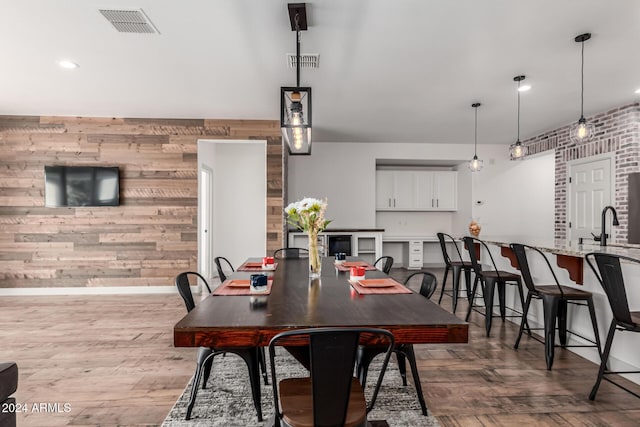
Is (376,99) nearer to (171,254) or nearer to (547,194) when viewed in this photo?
(171,254)

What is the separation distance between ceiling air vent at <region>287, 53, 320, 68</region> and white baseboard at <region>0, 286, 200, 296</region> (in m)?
3.70

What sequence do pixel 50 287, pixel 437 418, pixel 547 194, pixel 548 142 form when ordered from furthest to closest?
pixel 547 194, pixel 548 142, pixel 50 287, pixel 437 418

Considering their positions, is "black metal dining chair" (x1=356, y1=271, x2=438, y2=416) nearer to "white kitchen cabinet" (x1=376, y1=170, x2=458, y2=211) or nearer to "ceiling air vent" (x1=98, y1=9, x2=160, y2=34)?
"ceiling air vent" (x1=98, y1=9, x2=160, y2=34)

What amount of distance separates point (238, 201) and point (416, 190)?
382cm

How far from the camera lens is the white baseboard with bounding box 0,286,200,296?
5.39m

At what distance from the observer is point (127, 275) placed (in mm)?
5496

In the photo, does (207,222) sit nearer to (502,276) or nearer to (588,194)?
(502,276)

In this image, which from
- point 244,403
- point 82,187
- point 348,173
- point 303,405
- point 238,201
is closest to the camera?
point 303,405

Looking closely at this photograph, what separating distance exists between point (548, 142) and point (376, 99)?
3.73m

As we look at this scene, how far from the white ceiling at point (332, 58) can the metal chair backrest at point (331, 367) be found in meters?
2.28

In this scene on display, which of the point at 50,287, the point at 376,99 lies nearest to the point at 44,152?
the point at 50,287

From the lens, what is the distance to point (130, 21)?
279cm

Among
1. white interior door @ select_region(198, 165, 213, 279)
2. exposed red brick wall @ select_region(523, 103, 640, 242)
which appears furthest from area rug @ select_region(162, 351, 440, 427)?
exposed red brick wall @ select_region(523, 103, 640, 242)

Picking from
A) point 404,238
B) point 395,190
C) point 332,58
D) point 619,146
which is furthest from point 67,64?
point 619,146
